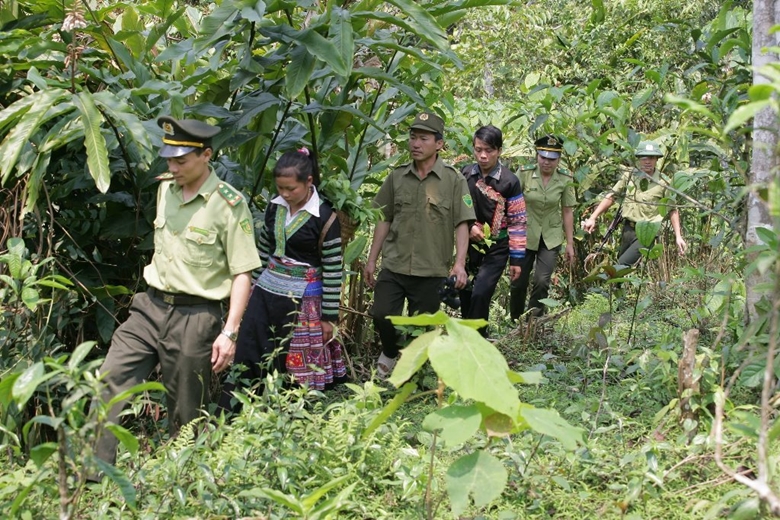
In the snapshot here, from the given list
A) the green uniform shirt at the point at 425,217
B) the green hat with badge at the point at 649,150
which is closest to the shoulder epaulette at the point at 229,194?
the green uniform shirt at the point at 425,217

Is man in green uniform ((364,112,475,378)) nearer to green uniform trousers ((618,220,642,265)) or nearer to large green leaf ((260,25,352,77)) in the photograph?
large green leaf ((260,25,352,77))

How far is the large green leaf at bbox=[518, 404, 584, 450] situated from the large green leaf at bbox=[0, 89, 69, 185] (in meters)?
2.57

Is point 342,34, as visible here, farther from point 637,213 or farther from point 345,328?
point 637,213

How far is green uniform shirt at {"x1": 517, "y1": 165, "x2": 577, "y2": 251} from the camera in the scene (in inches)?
290

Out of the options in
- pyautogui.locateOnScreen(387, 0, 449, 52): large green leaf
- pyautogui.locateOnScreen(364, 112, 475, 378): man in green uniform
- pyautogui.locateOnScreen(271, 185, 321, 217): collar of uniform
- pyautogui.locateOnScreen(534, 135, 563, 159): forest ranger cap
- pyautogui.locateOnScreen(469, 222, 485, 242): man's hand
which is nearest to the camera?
pyautogui.locateOnScreen(387, 0, 449, 52): large green leaf

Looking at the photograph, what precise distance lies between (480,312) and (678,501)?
3051 mm

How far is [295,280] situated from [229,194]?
2.98 ft

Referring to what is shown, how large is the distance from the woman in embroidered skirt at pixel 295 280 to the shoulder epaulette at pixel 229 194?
0.57 metres

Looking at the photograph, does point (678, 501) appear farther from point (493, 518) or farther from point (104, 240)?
point (104, 240)

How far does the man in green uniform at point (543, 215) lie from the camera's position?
24.1 ft

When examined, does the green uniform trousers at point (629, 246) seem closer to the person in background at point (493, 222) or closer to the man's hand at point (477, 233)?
the person in background at point (493, 222)

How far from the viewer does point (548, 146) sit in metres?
7.25

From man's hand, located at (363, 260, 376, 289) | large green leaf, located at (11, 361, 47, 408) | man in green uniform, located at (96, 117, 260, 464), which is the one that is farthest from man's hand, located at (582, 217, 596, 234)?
large green leaf, located at (11, 361, 47, 408)

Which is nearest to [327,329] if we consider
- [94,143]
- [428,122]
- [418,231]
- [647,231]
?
[418,231]
